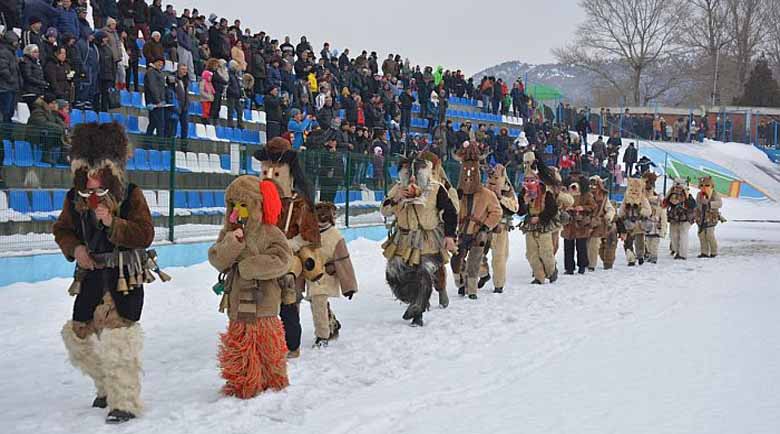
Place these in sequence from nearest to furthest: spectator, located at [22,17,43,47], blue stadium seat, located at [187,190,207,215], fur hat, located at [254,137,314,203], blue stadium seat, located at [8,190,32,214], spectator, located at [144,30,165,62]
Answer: fur hat, located at [254,137,314,203] < blue stadium seat, located at [8,190,32,214] < blue stadium seat, located at [187,190,207,215] < spectator, located at [22,17,43,47] < spectator, located at [144,30,165,62]

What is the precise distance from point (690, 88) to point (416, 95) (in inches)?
2264

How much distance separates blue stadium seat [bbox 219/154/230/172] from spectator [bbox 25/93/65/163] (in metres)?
2.42

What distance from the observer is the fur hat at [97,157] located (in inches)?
231

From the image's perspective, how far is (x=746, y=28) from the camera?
77.7 metres

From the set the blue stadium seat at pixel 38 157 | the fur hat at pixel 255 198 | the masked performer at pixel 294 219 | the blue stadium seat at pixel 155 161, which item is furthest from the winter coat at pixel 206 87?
the fur hat at pixel 255 198

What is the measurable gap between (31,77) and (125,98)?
3149 mm

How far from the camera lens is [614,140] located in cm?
3888

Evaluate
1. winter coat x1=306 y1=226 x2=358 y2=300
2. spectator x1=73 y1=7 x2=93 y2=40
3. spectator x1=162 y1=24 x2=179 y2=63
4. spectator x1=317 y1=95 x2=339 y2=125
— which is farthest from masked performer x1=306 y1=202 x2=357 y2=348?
spectator x1=317 y1=95 x2=339 y2=125

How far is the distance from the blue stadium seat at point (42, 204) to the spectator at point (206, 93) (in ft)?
22.4

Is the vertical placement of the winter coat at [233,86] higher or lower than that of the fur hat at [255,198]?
higher

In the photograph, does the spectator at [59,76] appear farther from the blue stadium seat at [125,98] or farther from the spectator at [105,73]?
the blue stadium seat at [125,98]

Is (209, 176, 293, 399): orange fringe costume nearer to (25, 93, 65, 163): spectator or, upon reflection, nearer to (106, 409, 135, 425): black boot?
(106, 409, 135, 425): black boot

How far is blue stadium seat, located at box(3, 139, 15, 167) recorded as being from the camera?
1016 centimetres

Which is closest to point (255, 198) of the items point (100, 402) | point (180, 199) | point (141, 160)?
point (100, 402)
